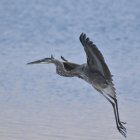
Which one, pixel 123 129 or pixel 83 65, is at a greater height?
pixel 83 65

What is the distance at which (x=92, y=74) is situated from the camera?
10.7 m

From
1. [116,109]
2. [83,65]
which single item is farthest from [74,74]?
[116,109]

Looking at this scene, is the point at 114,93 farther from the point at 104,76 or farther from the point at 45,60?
the point at 45,60

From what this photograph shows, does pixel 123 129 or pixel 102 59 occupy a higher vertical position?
pixel 102 59

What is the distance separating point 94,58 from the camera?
34.7 feet

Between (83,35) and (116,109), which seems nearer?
(83,35)

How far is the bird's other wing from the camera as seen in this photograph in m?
10.4

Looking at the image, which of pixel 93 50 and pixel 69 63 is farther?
pixel 69 63

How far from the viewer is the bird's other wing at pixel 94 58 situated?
10414 mm

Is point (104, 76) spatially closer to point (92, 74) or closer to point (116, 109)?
point (92, 74)

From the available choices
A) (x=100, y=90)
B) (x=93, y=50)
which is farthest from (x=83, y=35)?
(x=100, y=90)

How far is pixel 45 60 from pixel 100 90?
86 cm

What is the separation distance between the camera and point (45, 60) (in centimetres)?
1128

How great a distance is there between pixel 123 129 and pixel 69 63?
111 centimetres
